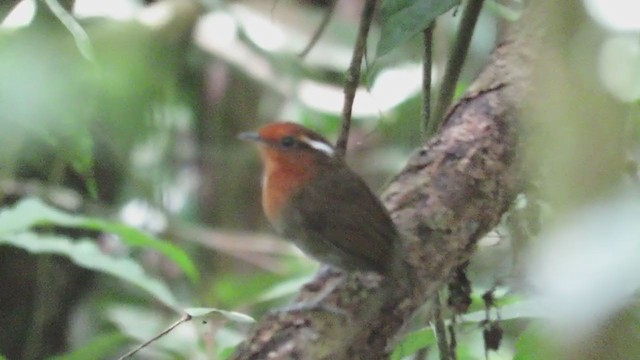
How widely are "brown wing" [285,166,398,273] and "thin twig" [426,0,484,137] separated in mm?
231

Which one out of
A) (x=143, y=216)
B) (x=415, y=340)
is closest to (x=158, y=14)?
(x=143, y=216)

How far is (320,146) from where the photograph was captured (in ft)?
6.27

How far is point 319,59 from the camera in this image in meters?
3.25

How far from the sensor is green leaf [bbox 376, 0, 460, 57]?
4.53ft

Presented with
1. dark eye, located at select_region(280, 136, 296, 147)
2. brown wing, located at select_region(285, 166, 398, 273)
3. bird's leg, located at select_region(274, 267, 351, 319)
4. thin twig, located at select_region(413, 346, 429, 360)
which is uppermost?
dark eye, located at select_region(280, 136, 296, 147)

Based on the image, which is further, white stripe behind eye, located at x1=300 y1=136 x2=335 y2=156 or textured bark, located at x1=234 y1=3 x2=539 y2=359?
white stripe behind eye, located at x1=300 y1=136 x2=335 y2=156

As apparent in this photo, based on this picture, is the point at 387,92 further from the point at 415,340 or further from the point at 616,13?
the point at 616,13

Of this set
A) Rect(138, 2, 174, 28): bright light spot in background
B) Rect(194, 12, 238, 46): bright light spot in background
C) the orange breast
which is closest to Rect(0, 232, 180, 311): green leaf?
the orange breast

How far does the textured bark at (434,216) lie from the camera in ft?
4.59

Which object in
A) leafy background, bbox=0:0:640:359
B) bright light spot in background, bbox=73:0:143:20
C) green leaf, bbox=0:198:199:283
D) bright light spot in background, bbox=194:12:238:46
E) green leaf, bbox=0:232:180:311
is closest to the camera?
leafy background, bbox=0:0:640:359

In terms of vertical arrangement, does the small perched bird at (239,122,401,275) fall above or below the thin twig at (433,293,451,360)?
above

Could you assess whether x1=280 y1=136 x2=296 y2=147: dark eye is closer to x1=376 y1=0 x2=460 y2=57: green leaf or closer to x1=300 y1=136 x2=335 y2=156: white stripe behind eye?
x1=300 y1=136 x2=335 y2=156: white stripe behind eye

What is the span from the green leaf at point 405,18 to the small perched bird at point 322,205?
0.35 meters

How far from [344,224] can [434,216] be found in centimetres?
25
